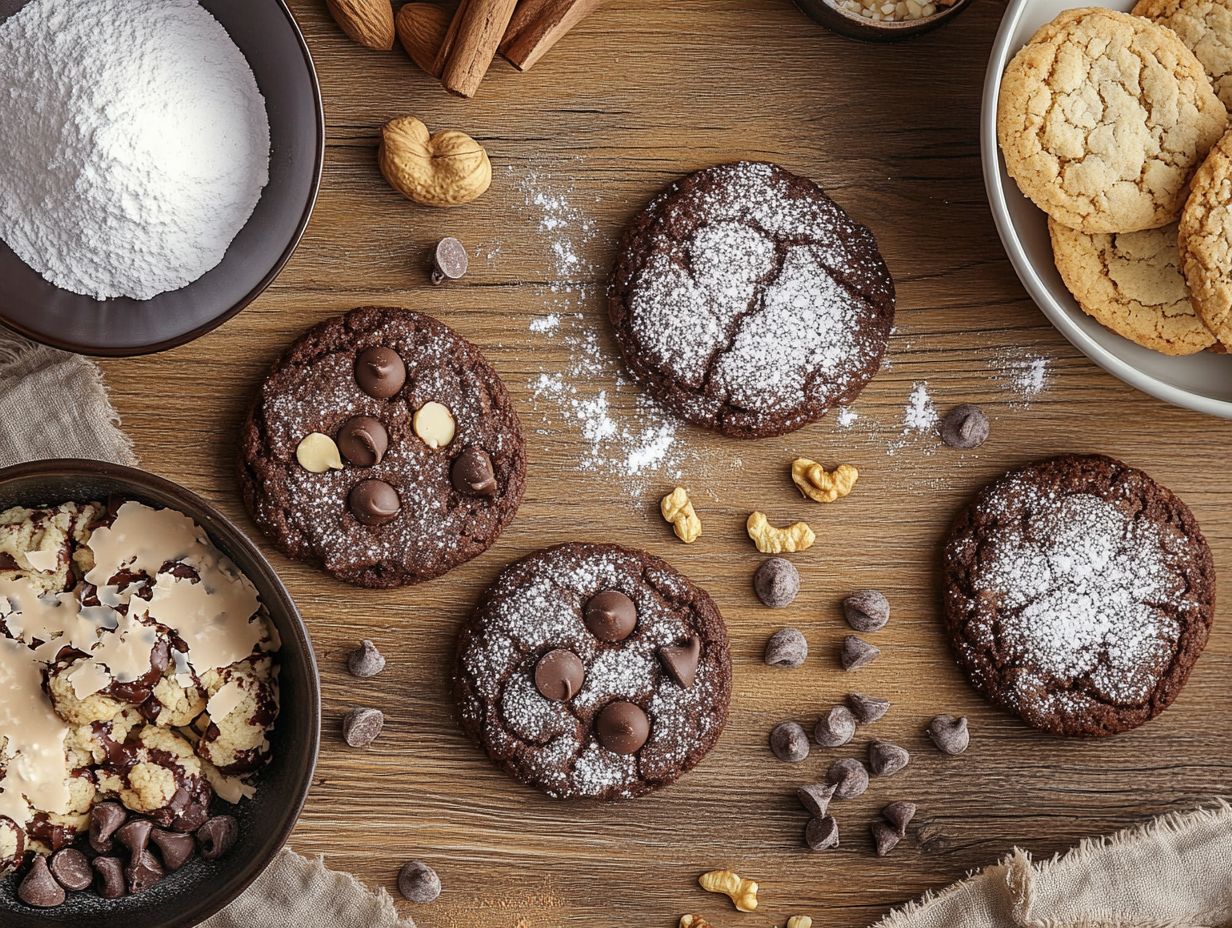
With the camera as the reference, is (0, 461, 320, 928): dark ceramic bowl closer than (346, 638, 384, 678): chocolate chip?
Yes

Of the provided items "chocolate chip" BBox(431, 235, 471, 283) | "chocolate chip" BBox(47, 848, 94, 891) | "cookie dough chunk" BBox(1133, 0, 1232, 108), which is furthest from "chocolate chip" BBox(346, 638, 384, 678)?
"cookie dough chunk" BBox(1133, 0, 1232, 108)

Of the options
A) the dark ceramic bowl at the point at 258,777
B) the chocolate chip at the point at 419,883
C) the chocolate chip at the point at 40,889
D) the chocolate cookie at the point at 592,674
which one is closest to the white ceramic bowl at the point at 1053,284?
the chocolate cookie at the point at 592,674

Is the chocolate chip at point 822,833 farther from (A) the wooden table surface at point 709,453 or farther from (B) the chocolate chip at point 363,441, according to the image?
(B) the chocolate chip at point 363,441

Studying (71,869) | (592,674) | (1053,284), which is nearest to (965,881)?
(592,674)

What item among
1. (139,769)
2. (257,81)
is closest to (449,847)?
(139,769)

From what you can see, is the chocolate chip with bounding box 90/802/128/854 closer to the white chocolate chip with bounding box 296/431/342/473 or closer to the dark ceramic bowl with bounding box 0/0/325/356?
the white chocolate chip with bounding box 296/431/342/473

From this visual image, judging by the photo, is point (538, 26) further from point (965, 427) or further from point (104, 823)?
point (104, 823)
